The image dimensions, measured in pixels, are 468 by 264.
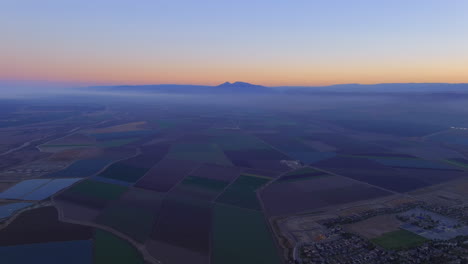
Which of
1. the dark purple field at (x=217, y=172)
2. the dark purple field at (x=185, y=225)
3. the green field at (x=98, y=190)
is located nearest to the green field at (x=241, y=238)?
the dark purple field at (x=185, y=225)

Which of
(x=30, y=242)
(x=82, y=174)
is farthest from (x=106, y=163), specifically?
(x=30, y=242)

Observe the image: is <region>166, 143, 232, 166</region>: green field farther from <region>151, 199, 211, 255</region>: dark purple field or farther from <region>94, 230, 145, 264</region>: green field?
<region>94, 230, 145, 264</region>: green field

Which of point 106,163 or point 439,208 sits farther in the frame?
point 106,163

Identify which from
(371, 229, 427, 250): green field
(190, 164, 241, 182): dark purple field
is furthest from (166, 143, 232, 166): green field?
(371, 229, 427, 250): green field

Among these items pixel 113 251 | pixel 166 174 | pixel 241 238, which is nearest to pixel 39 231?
pixel 113 251

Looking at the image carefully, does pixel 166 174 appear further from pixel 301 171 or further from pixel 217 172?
pixel 301 171

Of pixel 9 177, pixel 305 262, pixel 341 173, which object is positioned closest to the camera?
pixel 305 262

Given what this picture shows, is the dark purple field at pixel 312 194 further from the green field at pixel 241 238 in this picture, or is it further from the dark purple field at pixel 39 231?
the dark purple field at pixel 39 231

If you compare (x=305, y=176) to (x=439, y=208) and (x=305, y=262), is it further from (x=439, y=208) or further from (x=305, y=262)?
(x=305, y=262)
